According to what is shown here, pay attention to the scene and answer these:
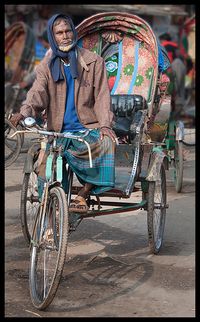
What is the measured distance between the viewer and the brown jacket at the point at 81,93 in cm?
429

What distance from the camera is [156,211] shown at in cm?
514

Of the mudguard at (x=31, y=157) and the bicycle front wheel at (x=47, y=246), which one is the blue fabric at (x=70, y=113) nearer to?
the mudguard at (x=31, y=157)

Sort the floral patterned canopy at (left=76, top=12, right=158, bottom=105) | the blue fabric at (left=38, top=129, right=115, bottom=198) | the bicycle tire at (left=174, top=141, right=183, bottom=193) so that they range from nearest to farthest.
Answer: the blue fabric at (left=38, top=129, right=115, bottom=198) < the floral patterned canopy at (left=76, top=12, right=158, bottom=105) < the bicycle tire at (left=174, top=141, right=183, bottom=193)

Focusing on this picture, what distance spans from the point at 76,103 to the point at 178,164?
2857 mm

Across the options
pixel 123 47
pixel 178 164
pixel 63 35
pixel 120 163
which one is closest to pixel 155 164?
pixel 120 163

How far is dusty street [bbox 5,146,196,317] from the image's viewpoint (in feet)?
12.7

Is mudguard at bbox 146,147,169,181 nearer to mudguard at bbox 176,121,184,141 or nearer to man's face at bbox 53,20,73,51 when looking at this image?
man's face at bbox 53,20,73,51

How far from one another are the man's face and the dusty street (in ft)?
4.99

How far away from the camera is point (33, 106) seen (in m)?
4.21

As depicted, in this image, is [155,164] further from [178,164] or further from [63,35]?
[178,164]

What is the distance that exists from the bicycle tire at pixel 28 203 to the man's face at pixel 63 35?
40.9 inches

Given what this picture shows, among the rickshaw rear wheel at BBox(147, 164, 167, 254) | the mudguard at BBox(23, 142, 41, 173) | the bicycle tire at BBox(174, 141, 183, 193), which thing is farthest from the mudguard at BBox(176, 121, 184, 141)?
the mudguard at BBox(23, 142, 41, 173)
